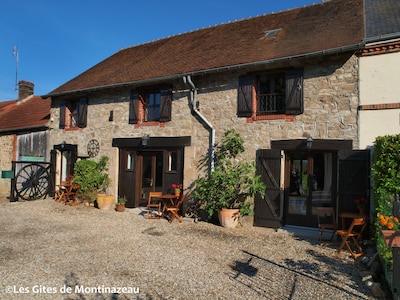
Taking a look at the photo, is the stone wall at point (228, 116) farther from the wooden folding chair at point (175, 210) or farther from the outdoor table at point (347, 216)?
the outdoor table at point (347, 216)

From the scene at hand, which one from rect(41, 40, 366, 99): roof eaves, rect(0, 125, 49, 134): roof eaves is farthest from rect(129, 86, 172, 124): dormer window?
rect(0, 125, 49, 134): roof eaves

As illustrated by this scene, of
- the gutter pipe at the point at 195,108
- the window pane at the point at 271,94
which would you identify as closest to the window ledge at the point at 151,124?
the gutter pipe at the point at 195,108

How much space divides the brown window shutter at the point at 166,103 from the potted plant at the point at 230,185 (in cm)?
200

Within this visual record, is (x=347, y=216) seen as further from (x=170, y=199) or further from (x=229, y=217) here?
(x=170, y=199)

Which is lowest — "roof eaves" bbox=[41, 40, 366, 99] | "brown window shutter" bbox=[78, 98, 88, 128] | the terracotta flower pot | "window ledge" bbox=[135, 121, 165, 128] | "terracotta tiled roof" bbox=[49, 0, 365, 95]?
the terracotta flower pot

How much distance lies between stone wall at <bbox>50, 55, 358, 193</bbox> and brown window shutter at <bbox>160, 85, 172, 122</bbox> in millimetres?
152

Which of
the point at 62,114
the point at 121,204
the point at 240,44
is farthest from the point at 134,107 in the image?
the point at 240,44

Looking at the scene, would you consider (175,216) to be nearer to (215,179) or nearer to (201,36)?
(215,179)

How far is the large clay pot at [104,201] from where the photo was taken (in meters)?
9.48

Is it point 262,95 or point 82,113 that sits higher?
point 262,95

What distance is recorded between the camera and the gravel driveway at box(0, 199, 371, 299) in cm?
375

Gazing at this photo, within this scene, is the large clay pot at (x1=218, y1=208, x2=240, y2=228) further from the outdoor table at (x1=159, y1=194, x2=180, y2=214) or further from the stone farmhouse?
the outdoor table at (x1=159, y1=194, x2=180, y2=214)

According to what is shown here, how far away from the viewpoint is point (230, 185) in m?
7.28

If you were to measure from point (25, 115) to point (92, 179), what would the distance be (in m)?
6.87
